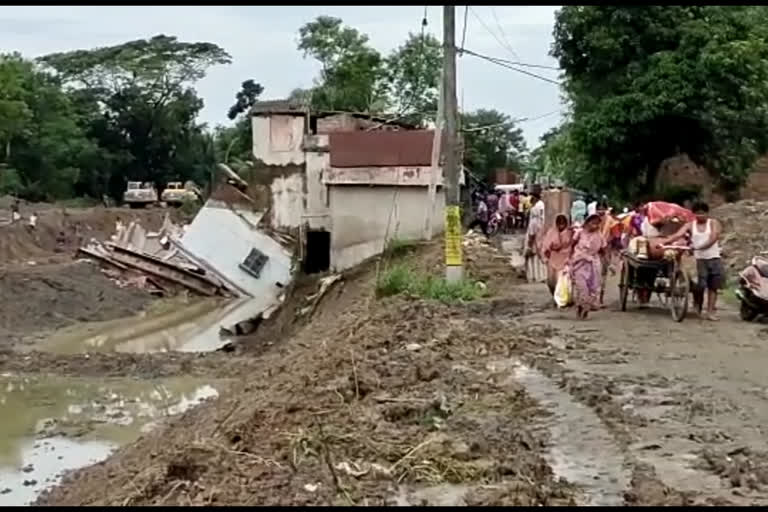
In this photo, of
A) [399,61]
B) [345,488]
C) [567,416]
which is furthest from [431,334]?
[399,61]

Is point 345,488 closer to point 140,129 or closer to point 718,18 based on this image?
point 718,18

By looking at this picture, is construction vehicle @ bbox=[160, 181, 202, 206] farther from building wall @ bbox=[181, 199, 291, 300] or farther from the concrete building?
the concrete building

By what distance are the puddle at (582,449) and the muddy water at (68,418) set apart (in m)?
6.56

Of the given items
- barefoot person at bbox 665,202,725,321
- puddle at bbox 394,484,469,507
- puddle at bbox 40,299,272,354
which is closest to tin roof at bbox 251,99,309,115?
puddle at bbox 40,299,272,354

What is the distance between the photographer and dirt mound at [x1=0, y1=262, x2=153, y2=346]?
108ft

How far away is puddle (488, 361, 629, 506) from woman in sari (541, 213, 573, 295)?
6.56 m

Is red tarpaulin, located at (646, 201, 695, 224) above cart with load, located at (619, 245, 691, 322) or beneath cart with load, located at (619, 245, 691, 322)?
above

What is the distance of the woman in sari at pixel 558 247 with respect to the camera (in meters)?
17.6

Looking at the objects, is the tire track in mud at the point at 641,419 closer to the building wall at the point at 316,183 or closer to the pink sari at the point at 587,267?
the pink sari at the point at 587,267

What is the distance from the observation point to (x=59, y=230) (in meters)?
52.3

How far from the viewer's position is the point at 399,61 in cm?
6362

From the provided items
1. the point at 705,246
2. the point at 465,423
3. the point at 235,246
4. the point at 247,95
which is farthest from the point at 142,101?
the point at 465,423

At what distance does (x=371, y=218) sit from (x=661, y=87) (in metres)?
8.25

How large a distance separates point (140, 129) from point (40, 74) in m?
6.83
